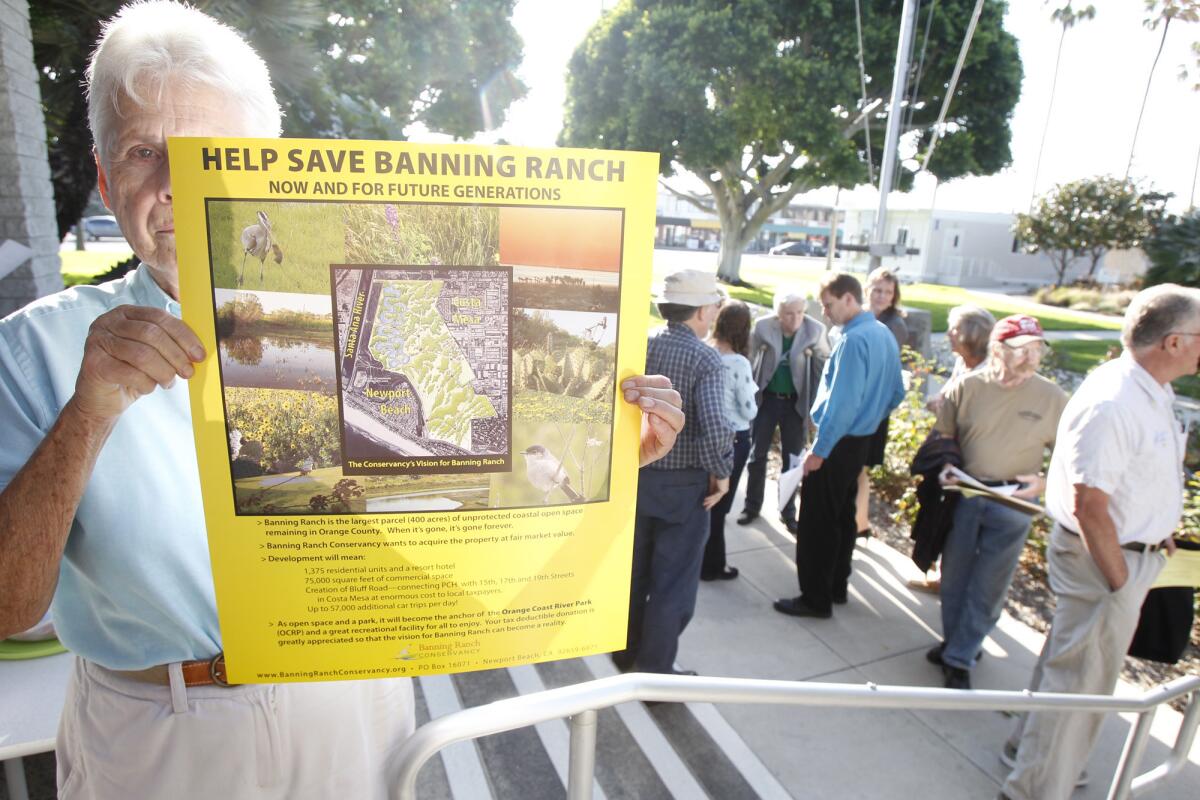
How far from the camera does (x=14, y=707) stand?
1.82 metres

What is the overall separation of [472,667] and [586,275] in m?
0.58

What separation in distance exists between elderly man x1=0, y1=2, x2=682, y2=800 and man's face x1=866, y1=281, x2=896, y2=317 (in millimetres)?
4733

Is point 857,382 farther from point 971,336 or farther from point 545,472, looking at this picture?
point 545,472

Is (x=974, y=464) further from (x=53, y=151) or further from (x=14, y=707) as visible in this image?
(x=53, y=151)

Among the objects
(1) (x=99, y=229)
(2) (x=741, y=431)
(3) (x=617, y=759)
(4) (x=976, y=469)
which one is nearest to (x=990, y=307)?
(2) (x=741, y=431)

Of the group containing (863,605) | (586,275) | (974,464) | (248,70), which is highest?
(248,70)

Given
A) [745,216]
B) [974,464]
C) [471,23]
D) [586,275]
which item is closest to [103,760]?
[586,275]

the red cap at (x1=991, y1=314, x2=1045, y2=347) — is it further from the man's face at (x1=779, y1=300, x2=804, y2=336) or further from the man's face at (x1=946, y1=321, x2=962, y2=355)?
the man's face at (x1=779, y1=300, x2=804, y2=336)

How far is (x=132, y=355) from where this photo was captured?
0.84 metres

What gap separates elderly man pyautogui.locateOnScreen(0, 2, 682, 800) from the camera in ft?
3.22

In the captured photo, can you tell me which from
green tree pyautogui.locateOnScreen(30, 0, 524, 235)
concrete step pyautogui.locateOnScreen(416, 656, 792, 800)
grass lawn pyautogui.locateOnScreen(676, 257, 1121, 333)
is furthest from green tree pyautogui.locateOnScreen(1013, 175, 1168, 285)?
concrete step pyautogui.locateOnScreen(416, 656, 792, 800)

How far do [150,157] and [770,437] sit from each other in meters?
5.07

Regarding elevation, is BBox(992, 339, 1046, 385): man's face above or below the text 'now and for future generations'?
below

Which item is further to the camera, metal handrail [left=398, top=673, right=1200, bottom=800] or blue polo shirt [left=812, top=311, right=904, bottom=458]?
blue polo shirt [left=812, top=311, right=904, bottom=458]
